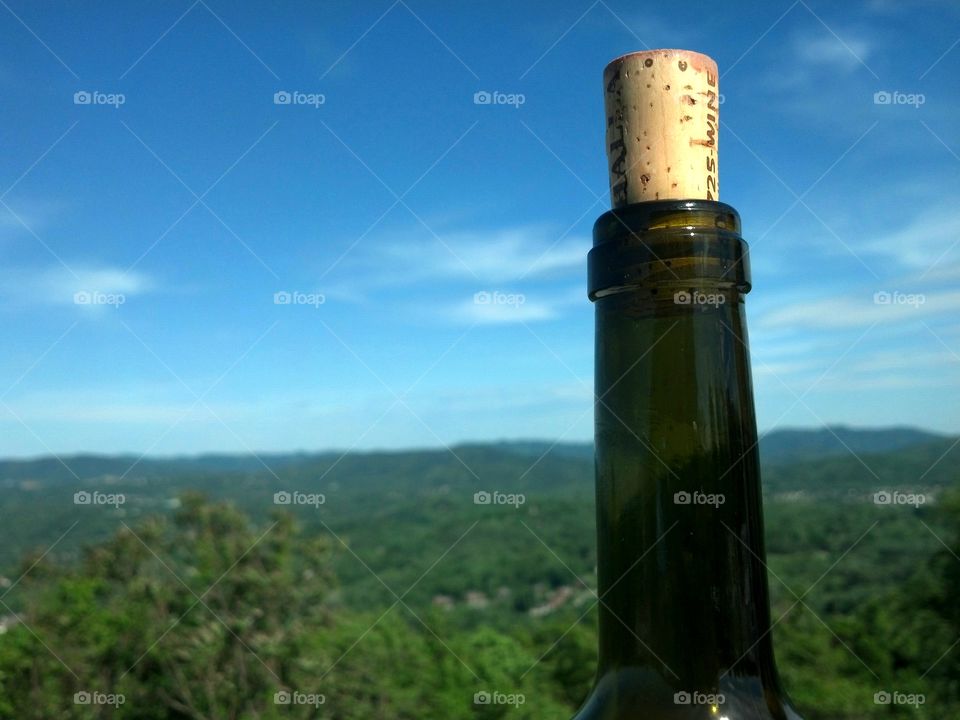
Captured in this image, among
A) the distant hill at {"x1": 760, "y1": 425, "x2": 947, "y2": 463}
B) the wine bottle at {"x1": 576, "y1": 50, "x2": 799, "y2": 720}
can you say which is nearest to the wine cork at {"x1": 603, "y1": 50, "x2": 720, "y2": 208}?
the wine bottle at {"x1": 576, "y1": 50, "x2": 799, "y2": 720}

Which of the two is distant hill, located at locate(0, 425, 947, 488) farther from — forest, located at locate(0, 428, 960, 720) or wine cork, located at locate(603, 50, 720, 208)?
wine cork, located at locate(603, 50, 720, 208)

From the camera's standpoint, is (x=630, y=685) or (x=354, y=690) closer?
(x=630, y=685)

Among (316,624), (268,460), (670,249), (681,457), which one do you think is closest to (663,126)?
(670,249)

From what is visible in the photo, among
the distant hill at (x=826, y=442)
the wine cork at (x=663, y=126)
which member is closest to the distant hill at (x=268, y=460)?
the distant hill at (x=826, y=442)

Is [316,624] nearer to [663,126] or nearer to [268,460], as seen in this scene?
[268,460]

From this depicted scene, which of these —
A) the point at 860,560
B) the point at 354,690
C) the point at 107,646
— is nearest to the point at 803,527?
the point at 860,560

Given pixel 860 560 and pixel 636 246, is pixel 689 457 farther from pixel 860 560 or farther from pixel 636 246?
pixel 860 560

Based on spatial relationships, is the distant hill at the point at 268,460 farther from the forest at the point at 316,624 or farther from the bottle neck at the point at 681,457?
the bottle neck at the point at 681,457
